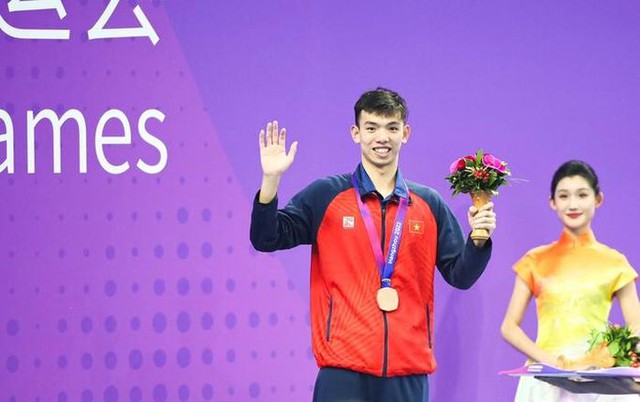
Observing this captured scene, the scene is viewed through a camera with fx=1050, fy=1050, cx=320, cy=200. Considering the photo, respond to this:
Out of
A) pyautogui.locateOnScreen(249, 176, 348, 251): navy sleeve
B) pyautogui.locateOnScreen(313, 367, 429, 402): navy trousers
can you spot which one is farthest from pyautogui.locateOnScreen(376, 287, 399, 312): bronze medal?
pyautogui.locateOnScreen(249, 176, 348, 251): navy sleeve

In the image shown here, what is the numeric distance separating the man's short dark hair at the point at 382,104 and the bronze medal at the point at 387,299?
666 mm

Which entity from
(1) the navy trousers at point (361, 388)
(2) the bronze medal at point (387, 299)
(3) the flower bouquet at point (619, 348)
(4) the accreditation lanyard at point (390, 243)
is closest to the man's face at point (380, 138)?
(4) the accreditation lanyard at point (390, 243)

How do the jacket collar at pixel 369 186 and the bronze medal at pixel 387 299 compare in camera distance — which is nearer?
the bronze medal at pixel 387 299

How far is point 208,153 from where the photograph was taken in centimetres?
507

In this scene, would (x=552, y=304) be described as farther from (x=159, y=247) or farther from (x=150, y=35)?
(x=150, y=35)

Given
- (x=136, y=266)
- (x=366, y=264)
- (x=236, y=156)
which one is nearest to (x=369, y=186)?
(x=366, y=264)

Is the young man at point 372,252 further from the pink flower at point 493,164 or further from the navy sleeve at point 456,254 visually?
the pink flower at point 493,164

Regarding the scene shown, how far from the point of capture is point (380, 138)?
3.94m

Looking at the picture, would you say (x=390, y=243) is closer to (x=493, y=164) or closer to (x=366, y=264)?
(x=366, y=264)

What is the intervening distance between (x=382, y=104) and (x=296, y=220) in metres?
0.55

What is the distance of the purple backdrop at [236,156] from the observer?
492 cm

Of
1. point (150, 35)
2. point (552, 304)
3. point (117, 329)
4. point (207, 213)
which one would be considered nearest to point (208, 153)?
point (207, 213)

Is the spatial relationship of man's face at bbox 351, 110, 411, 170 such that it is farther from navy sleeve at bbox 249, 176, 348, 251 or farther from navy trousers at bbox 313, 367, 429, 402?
navy trousers at bbox 313, 367, 429, 402

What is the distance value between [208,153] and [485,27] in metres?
1.45
